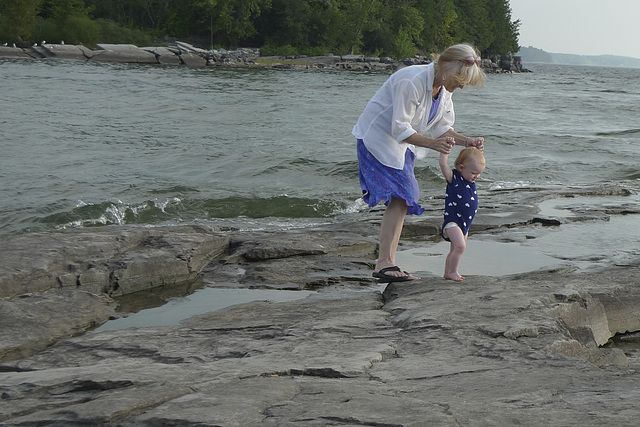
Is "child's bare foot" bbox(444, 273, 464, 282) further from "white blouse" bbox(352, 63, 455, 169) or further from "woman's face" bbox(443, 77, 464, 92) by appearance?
"woman's face" bbox(443, 77, 464, 92)

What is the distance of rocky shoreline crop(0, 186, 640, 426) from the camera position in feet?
7.82

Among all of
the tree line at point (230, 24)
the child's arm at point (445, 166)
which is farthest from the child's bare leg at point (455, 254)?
the tree line at point (230, 24)

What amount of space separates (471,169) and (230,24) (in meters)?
70.8

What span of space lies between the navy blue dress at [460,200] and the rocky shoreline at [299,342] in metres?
0.42

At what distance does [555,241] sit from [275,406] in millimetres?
4855

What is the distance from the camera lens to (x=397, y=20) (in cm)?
8544

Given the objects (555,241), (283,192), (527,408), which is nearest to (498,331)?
(527,408)

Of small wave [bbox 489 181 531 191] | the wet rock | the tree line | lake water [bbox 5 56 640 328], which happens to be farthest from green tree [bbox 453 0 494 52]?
small wave [bbox 489 181 531 191]

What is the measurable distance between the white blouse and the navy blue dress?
0.30 m

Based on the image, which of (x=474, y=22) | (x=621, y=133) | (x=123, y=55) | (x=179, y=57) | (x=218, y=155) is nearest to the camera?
(x=218, y=155)

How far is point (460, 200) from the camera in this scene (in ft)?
16.1

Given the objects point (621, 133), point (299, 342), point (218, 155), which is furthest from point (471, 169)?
point (621, 133)

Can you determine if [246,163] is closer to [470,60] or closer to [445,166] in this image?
[445,166]

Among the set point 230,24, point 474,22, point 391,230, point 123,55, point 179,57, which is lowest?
point 391,230
